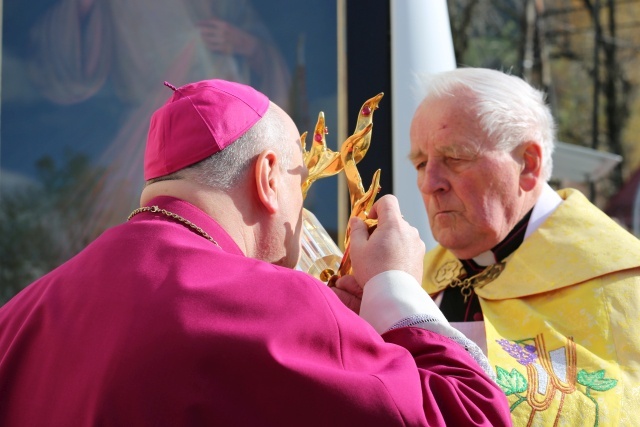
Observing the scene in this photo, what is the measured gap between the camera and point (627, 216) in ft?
52.1

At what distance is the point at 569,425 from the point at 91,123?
2853 millimetres

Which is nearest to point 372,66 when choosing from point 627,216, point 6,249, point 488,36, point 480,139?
point 480,139

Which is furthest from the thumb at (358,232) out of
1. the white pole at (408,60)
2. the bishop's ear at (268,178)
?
the white pole at (408,60)

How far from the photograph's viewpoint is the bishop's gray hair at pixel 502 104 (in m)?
3.39

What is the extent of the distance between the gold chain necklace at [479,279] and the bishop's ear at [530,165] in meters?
0.30

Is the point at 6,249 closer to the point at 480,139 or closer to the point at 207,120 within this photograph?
the point at 480,139

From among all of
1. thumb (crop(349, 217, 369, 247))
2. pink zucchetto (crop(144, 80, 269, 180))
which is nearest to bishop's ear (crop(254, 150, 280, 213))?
pink zucchetto (crop(144, 80, 269, 180))

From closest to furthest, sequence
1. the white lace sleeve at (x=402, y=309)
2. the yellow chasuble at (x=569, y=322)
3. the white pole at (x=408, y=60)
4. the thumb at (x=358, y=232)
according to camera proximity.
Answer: the white lace sleeve at (x=402, y=309) < the thumb at (x=358, y=232) < the yellow chasuble at (x=569, y=322) < the white pole at (x=408, y=60)

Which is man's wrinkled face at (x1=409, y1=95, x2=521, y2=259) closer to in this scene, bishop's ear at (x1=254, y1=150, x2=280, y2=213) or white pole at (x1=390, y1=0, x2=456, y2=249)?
white pole at (x1=390, y1=0, x2=456, y2=249)

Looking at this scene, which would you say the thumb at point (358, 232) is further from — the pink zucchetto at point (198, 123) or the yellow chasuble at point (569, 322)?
the yellow chasuble at point (569, 322)

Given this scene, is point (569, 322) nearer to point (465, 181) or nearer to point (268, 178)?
point (465, 181)

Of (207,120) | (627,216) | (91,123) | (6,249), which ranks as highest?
(207,120)

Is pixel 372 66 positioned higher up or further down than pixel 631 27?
higher up

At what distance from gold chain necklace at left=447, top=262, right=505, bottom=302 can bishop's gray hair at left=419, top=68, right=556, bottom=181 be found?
0.38 m
